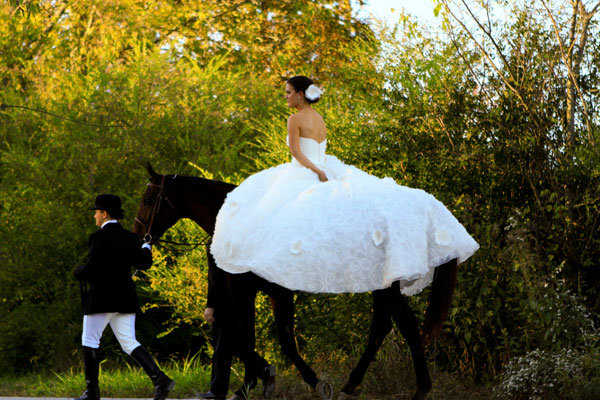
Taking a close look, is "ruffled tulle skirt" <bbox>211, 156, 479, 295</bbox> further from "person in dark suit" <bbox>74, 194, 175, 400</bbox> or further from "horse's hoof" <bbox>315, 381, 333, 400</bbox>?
"horse's hoof" <bbox>315, 381, 333, 400</bbox>

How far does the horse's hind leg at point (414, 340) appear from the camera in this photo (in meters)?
6.37

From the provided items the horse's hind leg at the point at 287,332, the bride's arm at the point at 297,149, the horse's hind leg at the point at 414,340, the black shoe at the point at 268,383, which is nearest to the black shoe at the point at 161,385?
the black shoe at the point at 268,383

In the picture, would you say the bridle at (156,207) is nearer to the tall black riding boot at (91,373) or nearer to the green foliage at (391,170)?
the tall black riding boot at (91,373)

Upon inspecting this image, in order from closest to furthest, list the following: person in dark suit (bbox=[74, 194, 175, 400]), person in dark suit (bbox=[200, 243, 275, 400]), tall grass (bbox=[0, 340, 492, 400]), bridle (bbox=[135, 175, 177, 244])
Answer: person in dark suit (bbox=[74, 194, 175, 400]), person in dark suit (bbox=[200, 243, 275, 400]), bridle (bbox=[135, 175, 177, 244]), tall grass (bbox=[0, 340, 492, 400])

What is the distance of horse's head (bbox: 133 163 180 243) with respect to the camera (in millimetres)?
7016

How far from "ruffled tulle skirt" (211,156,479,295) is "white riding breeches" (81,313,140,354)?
1.02m

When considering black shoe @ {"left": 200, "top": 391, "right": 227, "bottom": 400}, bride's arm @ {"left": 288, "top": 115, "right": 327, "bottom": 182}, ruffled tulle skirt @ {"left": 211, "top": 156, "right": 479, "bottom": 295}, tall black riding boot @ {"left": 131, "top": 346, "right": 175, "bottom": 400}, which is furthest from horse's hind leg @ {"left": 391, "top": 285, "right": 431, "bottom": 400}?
tall black riding boot @ {"left": 131, "top": 346, "right": 175, "bottom": 400}

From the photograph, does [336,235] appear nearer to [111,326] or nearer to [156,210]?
[156,210]

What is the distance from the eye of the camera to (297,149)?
6578 millimetres

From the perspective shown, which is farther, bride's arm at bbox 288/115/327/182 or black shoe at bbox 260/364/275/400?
black shoe at bbox 260/364/275/400

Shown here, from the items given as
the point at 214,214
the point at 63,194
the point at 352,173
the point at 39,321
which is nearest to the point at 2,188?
the point at 63,194

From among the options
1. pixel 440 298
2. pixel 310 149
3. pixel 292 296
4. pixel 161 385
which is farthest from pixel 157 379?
pixel 440 298

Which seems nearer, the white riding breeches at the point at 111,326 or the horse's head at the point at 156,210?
the white riding breeches at the point at 111,326

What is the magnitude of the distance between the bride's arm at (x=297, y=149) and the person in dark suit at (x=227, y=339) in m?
1.11
